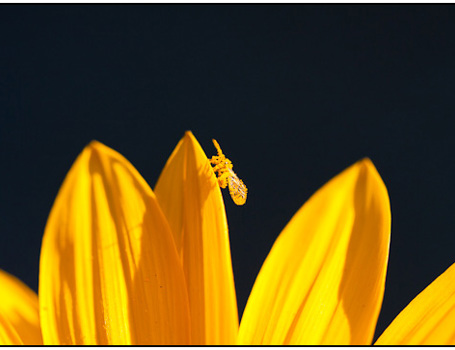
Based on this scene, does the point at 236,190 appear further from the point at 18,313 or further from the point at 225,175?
the point at 18,313

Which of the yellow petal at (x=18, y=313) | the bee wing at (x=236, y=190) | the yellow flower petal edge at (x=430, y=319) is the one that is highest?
the bee wing at (x=236, y=190)

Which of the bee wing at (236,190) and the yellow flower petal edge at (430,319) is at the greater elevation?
Result: the bee wing at (236,190)

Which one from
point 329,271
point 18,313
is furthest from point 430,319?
point 18,313

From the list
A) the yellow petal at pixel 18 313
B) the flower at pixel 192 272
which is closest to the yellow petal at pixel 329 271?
the flower at pixel 192 272

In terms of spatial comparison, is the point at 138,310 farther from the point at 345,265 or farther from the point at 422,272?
the point at 422,272

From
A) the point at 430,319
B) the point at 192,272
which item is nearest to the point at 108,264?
the point at 192,272

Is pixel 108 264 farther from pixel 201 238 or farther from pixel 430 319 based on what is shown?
pixel 430 319

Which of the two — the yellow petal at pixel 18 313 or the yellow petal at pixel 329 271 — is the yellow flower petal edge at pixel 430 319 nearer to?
the yellow petal at pixel 329 271

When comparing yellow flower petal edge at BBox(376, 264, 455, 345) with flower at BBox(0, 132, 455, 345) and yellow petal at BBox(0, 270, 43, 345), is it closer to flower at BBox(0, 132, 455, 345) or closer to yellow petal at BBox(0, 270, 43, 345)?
flower at BBox(0, 132, 455, 345)
